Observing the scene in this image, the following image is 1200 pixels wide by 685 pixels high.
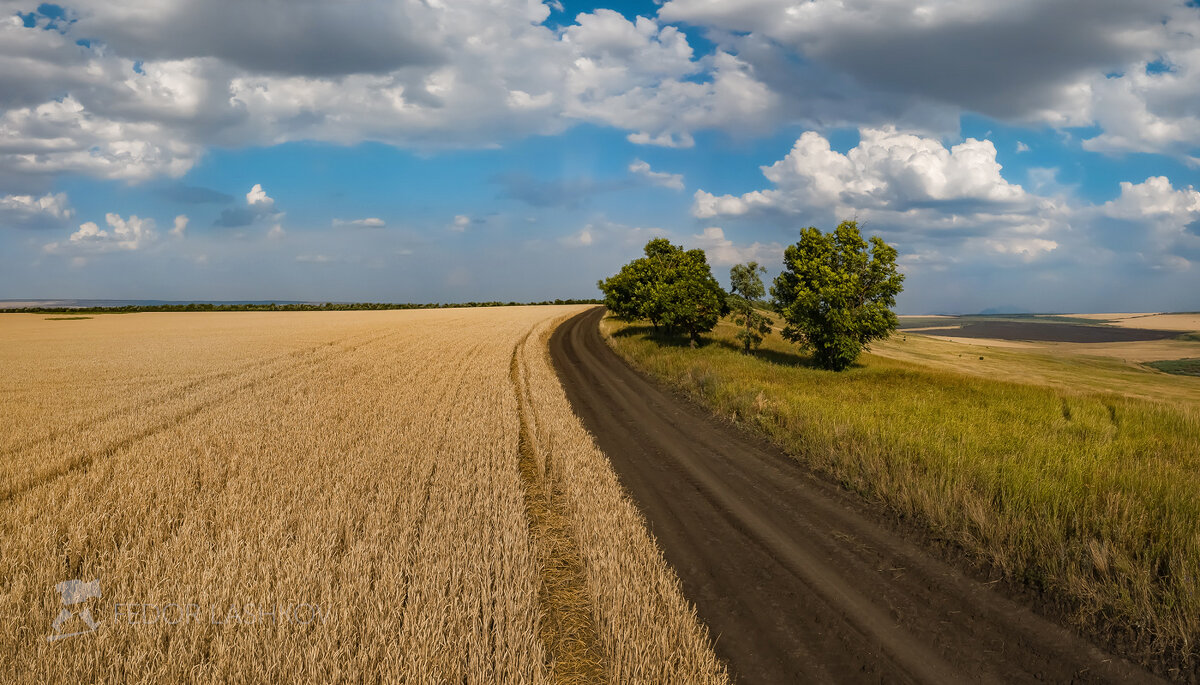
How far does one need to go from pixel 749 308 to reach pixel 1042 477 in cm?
2616

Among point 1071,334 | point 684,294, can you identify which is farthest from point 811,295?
→ point 1071,334

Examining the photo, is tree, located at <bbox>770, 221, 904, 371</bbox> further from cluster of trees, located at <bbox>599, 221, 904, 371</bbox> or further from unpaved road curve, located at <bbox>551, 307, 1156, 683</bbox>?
unpaved road curve, located at <bbox>551, 307, 1156, 683</bbox>

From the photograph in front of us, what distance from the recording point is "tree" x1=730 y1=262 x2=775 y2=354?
1395 inches

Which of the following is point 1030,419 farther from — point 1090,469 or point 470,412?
point 470,412
